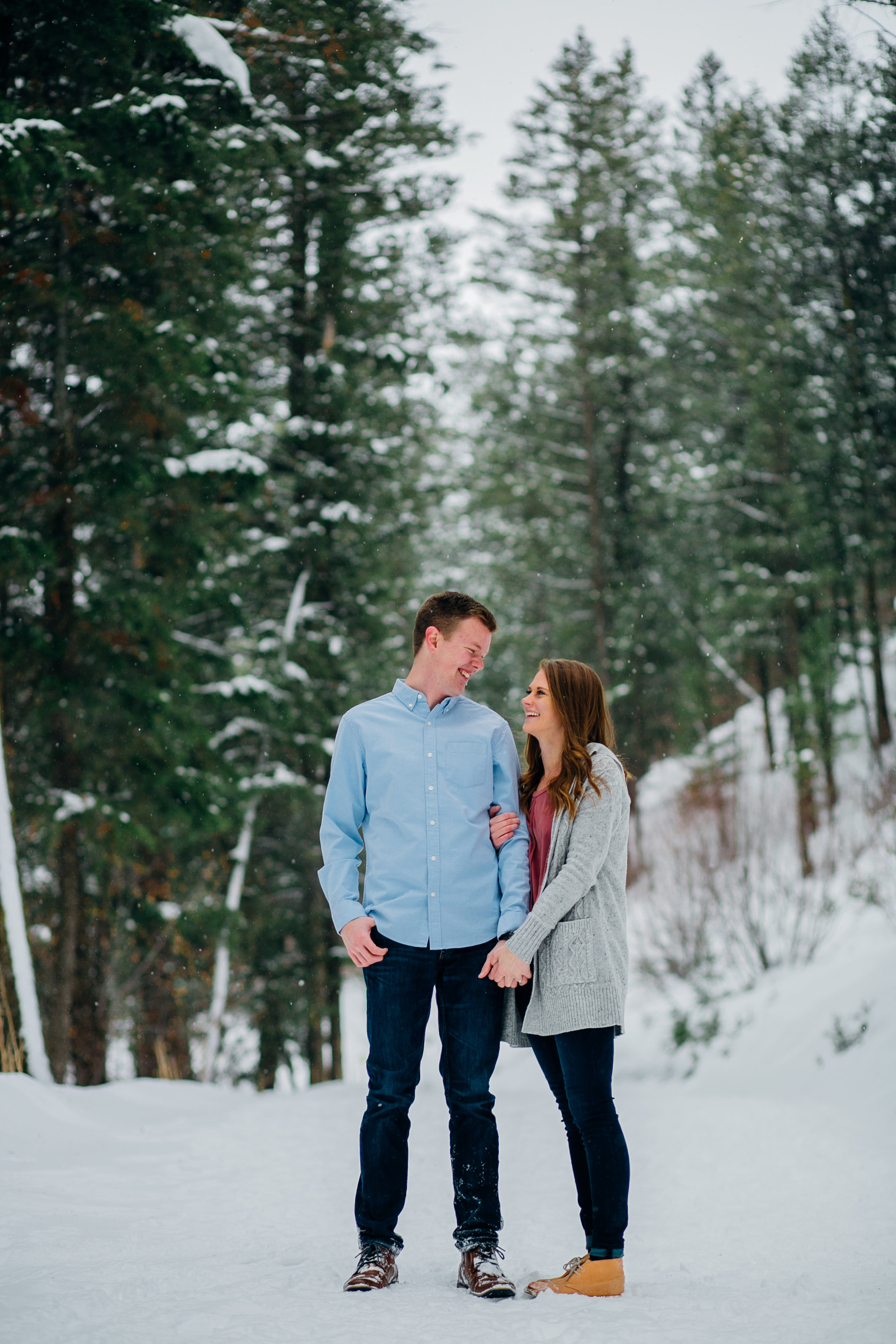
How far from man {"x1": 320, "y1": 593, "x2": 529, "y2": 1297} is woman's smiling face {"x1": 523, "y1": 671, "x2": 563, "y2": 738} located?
105 mm

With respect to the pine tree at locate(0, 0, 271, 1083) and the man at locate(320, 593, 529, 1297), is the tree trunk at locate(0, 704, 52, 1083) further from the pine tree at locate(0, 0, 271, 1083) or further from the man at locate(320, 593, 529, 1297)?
the man at locate(320, 593, 529, 1297)

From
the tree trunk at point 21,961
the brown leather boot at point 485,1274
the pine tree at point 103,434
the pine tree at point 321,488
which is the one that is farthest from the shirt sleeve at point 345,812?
the pine tree at point 321,488

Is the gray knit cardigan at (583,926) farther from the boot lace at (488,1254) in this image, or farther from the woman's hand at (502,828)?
the boot lace at (488,1254)

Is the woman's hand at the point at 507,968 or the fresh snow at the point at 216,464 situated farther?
the fresh snow at the point at 216,464

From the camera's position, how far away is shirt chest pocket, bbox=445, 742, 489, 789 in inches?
120

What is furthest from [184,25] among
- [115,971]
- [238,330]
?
[115,971]

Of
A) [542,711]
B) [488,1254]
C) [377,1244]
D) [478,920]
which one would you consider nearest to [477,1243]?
[488,1254]

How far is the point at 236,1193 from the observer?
4.39 m

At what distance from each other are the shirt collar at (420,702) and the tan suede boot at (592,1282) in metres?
1.54

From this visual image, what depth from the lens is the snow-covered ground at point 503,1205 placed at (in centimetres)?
251

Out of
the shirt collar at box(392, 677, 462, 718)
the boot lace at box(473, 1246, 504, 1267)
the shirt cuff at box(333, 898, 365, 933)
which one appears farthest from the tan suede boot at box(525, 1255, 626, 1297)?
the shirt collar at box(392, 677, 462, 718)

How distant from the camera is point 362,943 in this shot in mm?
2857

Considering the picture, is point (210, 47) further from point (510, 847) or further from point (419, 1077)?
point (419, 1077)

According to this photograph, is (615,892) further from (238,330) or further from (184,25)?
(238,330)
